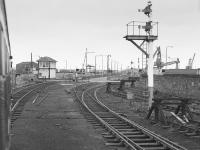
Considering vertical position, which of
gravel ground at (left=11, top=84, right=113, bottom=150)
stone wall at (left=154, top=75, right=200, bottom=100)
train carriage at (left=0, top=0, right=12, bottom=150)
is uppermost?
train carriage at (left=0, top=0, right=12, bottom=150)

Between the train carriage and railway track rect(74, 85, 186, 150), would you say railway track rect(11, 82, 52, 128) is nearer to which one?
railway track rect(74, 85, 186, 150)

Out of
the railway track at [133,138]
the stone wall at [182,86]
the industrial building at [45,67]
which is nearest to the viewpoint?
the railway track at [133,138]

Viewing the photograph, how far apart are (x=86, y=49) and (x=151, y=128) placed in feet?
211

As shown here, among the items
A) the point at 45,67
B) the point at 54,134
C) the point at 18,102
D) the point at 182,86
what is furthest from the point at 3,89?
the point at 45,67

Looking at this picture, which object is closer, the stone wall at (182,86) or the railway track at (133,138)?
the railway track at (133,138)

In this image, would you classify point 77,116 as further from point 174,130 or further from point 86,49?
point 86,49

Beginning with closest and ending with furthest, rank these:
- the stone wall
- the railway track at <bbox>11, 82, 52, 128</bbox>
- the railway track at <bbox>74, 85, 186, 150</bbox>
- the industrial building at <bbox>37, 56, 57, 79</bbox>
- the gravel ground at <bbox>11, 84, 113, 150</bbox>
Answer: the railway track at <bbox>74, 85, 186, 150</bbox> → the gravel ground at <bbox>11, 84, 113, 150</bbox> → the railway track at <bbox>11, 82, 52, 128</bbox> → the stone wall → the industrial building at <bbox>37, 56, 57, 79</bbox>

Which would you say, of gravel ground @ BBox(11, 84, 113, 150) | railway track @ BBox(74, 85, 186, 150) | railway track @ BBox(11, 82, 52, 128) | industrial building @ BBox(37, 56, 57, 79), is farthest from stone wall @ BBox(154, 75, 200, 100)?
industrial building @ BBox(37, 56, 57, 79)

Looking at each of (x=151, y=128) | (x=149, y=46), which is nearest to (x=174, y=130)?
(x=151, y=128)

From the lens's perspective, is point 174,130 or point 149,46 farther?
point 149,46

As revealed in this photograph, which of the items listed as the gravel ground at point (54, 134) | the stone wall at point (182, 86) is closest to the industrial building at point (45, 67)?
the stone wall at point (182, 86)

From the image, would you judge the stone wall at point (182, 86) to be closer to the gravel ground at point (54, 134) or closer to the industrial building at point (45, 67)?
the gravel ground at point (54, 134)

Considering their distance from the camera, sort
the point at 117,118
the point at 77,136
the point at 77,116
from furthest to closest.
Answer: the point at 77,116 < the point at 117,118 < the point at 77,136

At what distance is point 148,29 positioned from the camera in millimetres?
19047
